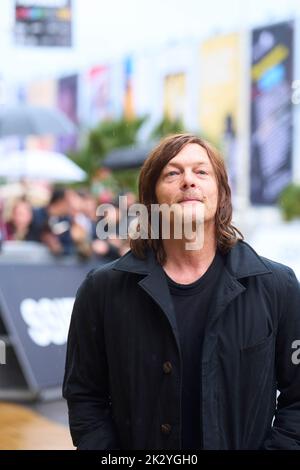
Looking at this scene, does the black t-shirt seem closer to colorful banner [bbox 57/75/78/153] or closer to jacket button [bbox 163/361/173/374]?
jacket button [bbox 163/361/173/374]

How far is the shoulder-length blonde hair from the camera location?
6.97 ft

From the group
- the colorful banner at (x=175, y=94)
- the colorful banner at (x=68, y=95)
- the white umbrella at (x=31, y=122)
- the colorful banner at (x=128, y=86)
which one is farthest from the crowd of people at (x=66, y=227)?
the colorful banner at (x=68, y=95)

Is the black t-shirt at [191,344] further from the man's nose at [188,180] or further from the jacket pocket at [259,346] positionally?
the man's nose at [188,180]

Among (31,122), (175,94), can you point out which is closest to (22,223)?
(31,122)

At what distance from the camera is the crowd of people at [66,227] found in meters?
6.97

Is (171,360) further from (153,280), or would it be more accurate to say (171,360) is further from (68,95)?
(68,95)

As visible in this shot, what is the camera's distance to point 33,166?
12977 mm

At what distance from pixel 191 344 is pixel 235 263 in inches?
9.2

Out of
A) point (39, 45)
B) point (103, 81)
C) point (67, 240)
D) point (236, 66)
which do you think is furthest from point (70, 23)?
point (103, 81)

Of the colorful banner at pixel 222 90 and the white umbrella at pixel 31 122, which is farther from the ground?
the colorful banner at pixel 222 90

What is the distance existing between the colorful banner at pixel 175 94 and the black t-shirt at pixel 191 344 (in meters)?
51.7

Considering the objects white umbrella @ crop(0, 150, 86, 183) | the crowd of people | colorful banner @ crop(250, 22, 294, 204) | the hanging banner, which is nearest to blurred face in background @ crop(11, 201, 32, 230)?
the crowd of people

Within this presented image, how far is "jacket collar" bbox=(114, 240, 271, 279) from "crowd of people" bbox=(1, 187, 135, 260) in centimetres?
332

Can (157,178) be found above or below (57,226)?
above
